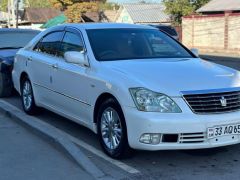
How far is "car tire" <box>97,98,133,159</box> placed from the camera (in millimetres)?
5773

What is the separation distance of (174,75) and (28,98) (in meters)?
3.53

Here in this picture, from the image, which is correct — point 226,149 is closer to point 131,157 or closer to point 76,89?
point 131,157

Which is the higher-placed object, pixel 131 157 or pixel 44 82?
pixel 44 82

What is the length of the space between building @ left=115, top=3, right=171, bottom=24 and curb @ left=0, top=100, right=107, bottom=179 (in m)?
62.6

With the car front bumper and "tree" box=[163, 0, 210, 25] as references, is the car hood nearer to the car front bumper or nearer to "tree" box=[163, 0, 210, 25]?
the car front bumper

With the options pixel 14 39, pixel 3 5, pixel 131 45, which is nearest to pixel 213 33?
pixel 14 39

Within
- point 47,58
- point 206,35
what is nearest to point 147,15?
point 206,35

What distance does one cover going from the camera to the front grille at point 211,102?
5.51 metres

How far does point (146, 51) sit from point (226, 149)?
1.68m

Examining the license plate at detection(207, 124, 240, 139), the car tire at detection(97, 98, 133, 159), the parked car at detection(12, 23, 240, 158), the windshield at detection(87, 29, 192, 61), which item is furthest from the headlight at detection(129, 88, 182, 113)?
the windshield at detection(87, 29, 192, 61)

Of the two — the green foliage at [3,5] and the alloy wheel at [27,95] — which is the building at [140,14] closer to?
the green foliage at [3,5]

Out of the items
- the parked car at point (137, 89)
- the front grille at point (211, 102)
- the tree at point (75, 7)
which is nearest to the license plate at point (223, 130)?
the parked car at point (137, 89)

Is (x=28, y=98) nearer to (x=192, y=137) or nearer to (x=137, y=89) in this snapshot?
(x=137, y=89)

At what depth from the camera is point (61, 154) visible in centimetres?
637
